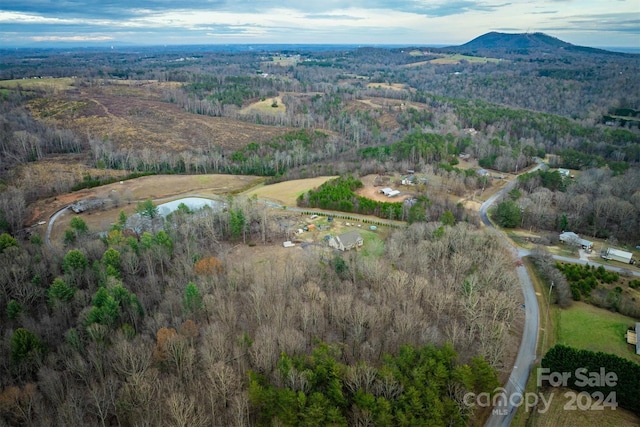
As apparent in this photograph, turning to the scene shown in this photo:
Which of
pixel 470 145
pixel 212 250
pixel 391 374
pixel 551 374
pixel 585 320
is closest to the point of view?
pixel 391 374

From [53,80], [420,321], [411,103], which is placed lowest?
[420,321]

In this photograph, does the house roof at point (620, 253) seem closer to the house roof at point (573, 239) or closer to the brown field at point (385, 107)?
the house roof at point (573, 239)

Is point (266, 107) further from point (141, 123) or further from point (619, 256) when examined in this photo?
point (619, 256)

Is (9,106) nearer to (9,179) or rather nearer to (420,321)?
(9,179)

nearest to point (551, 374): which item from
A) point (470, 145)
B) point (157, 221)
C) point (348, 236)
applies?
point (348, 236)

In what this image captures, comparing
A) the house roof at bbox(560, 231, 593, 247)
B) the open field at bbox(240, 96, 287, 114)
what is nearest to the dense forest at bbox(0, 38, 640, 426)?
the house roof at bbox(560, 231, 593, 247)

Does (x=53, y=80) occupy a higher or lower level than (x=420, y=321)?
higher

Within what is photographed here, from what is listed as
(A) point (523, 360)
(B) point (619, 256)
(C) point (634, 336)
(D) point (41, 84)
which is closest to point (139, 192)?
(A) point (523, 360)
